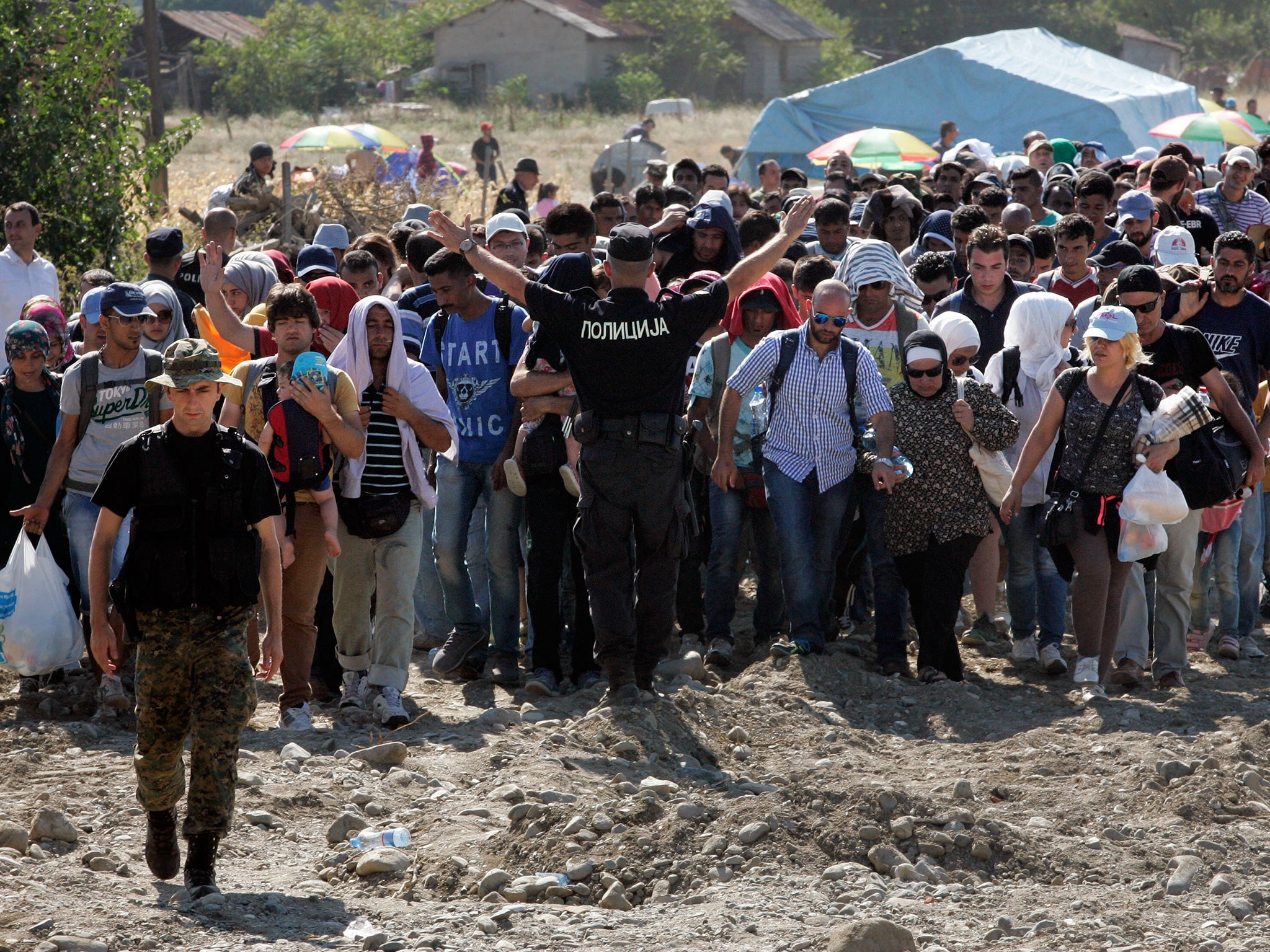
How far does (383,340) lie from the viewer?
21.7ft

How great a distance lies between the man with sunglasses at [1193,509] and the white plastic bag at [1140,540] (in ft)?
1.29

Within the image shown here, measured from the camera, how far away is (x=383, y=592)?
22.0 feet

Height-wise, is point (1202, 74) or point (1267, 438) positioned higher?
point (1202, 74)

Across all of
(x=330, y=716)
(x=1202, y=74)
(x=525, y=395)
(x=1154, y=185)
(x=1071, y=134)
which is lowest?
(x=330, y=716)

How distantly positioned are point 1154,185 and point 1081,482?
513cm

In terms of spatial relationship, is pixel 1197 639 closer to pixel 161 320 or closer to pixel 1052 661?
pixel 1052 661

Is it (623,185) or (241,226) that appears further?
(623,185)

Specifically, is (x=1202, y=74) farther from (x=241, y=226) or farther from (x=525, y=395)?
(x=525, y=395)

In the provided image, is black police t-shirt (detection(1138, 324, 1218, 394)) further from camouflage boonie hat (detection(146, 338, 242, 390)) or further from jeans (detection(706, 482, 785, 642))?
camouflage boonie hat (detection(146, 338, 242, 390))

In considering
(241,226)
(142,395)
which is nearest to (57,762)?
(142,395)

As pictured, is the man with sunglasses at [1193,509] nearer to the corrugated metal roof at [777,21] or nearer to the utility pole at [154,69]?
the utility pole at [154,69]

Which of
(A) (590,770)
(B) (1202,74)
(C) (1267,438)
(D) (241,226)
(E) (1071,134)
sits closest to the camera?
(A) (590,770)

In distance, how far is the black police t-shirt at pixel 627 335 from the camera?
605 centimetres

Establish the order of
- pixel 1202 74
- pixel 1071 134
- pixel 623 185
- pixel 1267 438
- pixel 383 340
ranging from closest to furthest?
pixel 383 340 → pixel 1267 438 → pixel 623 185 → pixel 1071 134 → pixel 1202 74
